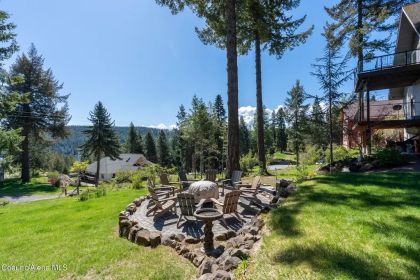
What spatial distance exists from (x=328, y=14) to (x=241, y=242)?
19528 millimetres

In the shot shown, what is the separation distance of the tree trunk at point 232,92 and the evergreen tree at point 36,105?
2421 centimetres

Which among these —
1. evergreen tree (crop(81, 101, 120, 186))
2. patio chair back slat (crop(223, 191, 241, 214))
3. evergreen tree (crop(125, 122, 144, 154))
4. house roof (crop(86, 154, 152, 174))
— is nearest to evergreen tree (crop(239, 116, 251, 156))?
house roof (crop(86, 154, 152, 174))

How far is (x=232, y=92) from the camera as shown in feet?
38.7

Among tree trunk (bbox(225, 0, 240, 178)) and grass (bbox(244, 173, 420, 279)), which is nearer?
grass (bbox(244, 173, 420, 279))

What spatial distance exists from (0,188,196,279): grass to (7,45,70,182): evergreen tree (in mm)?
22340

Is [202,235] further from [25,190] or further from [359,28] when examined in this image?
[25,190]

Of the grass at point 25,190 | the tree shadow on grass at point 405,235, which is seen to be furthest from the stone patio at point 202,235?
the grass at point 25,190

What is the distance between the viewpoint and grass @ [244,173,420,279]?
3064mm

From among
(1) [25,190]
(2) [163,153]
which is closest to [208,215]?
(1) [25,190]

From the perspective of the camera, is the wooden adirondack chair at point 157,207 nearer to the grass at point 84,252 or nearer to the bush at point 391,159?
the grass at point 84,252

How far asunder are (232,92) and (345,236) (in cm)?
874

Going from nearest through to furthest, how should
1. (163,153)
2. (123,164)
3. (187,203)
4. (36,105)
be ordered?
(187,203), (36,105), (123,164), (163,153)

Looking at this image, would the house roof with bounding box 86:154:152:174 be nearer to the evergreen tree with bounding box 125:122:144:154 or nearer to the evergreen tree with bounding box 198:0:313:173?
the evergreen tree with bounding box 125:122:144:154

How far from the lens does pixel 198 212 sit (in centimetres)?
520
